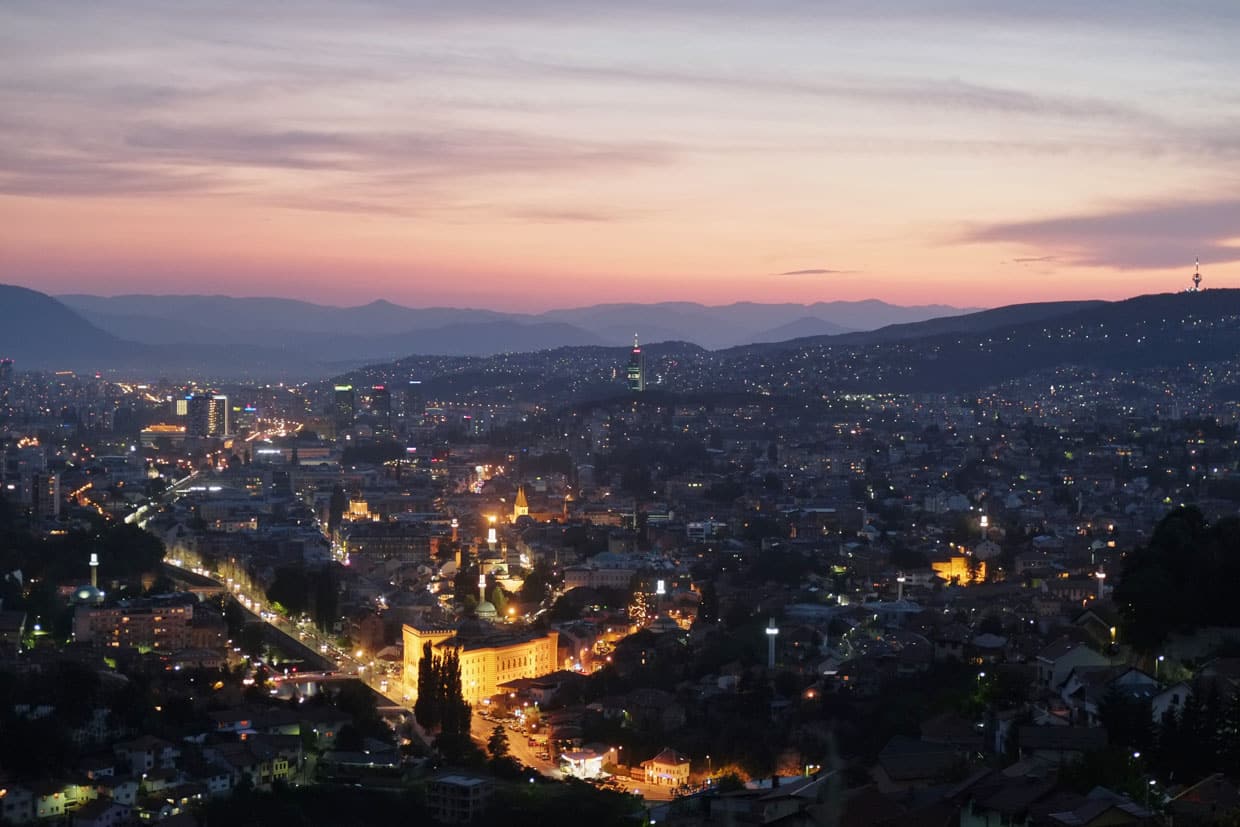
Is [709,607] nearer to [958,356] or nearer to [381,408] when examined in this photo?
[958,356]

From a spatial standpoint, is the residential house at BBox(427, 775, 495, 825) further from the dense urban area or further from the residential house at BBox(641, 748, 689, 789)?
the residential house at BBox(641, 748, 689, 789)

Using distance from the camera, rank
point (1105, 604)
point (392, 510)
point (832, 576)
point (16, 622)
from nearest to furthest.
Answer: point (1105, 604) → point (16, 622) → point (832, 576) → point (392, 510)

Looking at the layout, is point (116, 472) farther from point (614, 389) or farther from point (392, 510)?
point (614, 389)

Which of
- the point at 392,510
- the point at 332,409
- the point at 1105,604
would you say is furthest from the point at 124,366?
the point at 1105,604

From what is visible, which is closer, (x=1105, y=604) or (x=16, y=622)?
(x=1105, y=604)

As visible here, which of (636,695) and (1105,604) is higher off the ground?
(1105,604)

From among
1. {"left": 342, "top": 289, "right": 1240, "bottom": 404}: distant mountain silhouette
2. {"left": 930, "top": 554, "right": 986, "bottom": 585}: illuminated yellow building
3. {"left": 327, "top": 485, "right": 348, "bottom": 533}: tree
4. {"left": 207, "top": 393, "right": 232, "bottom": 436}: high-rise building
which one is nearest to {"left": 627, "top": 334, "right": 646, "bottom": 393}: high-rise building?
{"left": 342, "top": 289, "right": 1240, "bottom": 404}: distant mountain silhouette

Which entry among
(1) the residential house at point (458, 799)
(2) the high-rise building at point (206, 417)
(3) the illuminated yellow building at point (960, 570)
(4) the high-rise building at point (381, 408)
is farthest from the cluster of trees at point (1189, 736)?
(4) the high-rise building at point (381, 408)

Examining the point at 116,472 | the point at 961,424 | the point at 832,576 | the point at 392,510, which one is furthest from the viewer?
the point at 961,424
